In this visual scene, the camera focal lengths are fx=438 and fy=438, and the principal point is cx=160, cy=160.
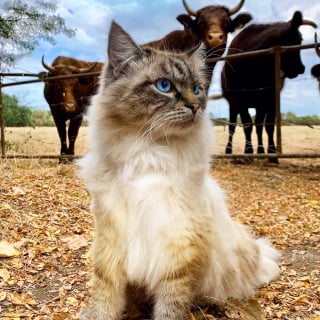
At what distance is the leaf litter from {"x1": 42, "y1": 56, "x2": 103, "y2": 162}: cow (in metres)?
2.19

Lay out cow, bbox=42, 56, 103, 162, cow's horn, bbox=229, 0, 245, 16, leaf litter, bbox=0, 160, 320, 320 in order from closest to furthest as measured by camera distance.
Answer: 1. leaf litter, bbox=0, 160, 320, 320
2. cow's horn, bbox=229, 0, 245, 16
3. cow, bbox=42, 56, 103, 162

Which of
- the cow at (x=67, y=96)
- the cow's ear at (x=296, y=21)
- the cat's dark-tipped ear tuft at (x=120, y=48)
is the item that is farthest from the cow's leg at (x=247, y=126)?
the cat's dark-tipped ear tuft at (x=120, y=48)

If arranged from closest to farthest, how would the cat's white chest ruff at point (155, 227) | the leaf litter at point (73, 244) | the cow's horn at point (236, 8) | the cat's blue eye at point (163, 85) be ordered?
the cat's white chest ruff at point (155, 227), the cat's blue eye at point (163, 85), the leaf litter at point (73, 244), the cow's horn at point (236, 8)

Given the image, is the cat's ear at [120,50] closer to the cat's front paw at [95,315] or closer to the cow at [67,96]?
the cat's front paw at [95,315]

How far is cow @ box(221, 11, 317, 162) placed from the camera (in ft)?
26.0

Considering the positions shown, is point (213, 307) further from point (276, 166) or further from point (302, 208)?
point (276, 166)

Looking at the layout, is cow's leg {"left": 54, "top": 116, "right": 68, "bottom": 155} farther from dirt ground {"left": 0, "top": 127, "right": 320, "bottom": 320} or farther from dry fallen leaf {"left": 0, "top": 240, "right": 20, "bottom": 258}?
dry fallen leaf {"left": 0, "top": 240, "right": 20, "bottom": 258}

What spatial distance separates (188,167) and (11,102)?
7.56 m

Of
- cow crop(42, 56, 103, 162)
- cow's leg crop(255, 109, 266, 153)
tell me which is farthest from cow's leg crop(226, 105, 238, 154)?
cow crop(42, 56, 103, 162)

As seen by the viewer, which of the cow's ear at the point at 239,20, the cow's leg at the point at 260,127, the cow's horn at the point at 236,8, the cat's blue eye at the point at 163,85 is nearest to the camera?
the cat's blue eye at the point at 163,85

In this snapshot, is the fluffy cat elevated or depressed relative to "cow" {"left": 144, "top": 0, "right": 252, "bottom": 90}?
depressed

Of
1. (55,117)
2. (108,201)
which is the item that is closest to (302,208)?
(108,201)

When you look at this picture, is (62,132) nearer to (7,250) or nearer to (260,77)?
(260,77)

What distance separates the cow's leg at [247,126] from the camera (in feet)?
26.5
